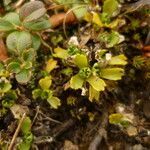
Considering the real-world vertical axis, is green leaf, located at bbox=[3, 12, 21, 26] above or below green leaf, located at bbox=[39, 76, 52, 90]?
above

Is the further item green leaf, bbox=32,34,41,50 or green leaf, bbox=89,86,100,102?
green leaf, bbox=32,34,41,50

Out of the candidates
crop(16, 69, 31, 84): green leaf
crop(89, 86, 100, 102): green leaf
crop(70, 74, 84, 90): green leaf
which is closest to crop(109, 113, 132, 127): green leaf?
crop(89, 86, 100, 102): green leaf

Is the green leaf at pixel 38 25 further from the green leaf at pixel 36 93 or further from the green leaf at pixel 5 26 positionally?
the green leaf at pixel 36 93

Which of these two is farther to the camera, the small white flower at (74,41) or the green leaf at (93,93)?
the small white flower at (74,41)

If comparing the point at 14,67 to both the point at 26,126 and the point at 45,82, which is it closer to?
the point at 45,82

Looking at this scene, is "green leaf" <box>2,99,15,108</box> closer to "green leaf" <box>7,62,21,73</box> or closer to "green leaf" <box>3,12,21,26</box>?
"green leaf" <box>7,62,21,73</box>

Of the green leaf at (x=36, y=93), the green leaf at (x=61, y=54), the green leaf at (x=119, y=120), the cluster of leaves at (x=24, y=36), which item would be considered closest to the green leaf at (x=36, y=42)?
the cluster of leaves at (x=24, y=36)

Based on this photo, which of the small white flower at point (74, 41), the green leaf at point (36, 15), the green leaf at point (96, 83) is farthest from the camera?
the small white flower at point (74, 41)
